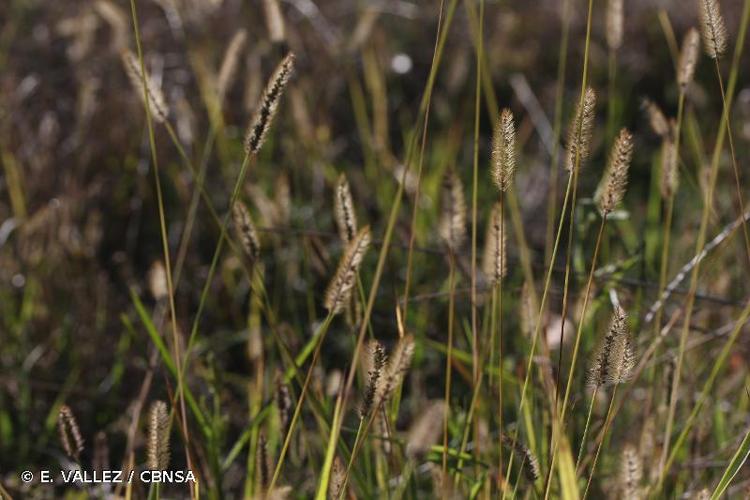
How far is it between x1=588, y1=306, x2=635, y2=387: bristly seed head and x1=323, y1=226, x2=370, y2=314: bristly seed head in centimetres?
26

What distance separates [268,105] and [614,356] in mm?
447

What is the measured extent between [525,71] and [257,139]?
2947 millimetres

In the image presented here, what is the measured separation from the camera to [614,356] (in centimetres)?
96

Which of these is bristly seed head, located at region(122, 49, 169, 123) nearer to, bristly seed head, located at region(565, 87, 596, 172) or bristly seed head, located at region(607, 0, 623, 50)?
bristly seed head, located at region(565, 87, 596, 172)

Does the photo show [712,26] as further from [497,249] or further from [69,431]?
[69,431]

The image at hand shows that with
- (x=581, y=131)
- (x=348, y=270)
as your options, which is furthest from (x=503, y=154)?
(x=348, y=270)

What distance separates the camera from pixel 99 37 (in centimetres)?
377

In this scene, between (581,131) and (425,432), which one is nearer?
(581,131)

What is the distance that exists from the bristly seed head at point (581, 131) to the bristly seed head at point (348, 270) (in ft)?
0.74

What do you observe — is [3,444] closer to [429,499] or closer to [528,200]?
[429,499]

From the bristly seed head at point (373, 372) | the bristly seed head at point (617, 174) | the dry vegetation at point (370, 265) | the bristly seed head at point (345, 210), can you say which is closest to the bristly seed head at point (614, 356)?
the dry vegetation at point (370, 265)

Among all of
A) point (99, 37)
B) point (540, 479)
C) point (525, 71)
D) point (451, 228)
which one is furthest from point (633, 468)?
point (99, 37)

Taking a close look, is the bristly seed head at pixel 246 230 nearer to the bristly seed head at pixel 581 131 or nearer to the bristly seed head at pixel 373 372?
the bristly seed head at pixel 373 372

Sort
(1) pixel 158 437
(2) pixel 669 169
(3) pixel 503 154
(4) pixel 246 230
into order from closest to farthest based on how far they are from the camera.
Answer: (3) pixel 503 154, (1) pixel 158 437, (4) pixel 246 230, (2) pixel 669 169
